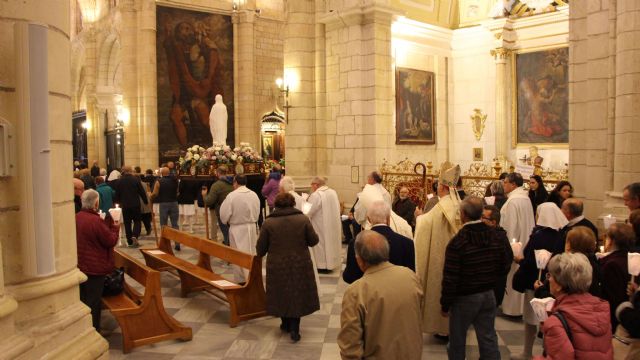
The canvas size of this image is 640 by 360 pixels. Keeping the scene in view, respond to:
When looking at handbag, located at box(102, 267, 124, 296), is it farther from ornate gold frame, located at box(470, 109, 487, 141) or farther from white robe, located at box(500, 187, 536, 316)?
ornate gold frame, located at box(470, 109, 487, 141)

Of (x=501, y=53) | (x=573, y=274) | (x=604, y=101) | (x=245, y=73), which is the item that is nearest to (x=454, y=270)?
(x=573, y=274)

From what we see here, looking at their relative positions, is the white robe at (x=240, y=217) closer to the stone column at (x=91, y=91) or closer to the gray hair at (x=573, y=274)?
the gray hair at (x=573, y=274)

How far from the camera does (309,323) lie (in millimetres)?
6332

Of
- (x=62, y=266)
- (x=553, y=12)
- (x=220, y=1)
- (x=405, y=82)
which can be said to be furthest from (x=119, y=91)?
(x=62, y=266)

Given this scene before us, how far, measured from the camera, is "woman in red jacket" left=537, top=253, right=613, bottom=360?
8.82 feet

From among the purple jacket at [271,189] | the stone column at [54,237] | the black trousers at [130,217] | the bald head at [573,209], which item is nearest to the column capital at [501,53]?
the purple jacket at [271,189]

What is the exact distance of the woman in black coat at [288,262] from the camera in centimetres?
566

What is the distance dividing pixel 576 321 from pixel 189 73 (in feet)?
68.6

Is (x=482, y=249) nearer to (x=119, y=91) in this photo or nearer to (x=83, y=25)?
(x=119, y=91)

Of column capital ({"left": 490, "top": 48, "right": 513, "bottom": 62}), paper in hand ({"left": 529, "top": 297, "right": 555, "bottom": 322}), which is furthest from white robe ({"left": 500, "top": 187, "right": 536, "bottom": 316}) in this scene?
column capital ({"left": 490, "top": 48, "right": 513, "bottom": 62})

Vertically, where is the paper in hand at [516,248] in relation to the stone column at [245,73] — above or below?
below

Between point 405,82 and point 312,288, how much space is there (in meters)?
8.81

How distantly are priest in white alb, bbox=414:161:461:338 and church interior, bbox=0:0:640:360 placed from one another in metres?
0.45

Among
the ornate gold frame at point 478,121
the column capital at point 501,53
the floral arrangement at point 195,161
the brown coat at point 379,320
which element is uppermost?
the column capital at point 501,53
